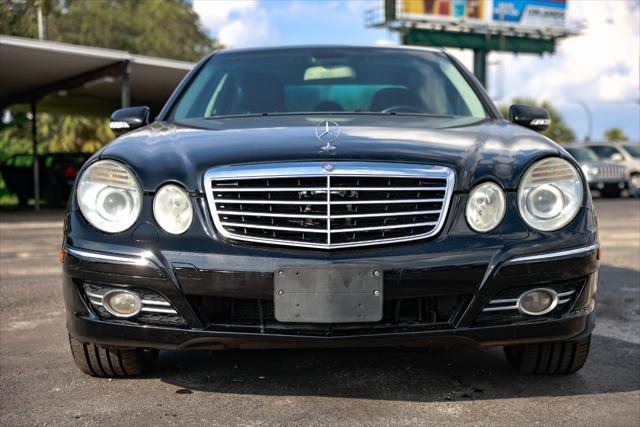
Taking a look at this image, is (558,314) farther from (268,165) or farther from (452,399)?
(268,165)

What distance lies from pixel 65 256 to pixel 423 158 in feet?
4.65

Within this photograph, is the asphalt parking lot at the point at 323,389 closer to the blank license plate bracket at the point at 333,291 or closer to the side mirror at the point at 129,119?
the blank license plate bracket at the point at 333,291

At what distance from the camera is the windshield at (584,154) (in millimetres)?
23473

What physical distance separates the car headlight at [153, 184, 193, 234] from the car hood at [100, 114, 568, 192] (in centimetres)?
4

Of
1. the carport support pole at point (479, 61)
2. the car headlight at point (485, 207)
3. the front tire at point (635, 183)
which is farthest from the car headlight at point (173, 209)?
the carport support pole at point (479, 61)

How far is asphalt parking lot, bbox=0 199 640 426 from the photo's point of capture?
113 inches

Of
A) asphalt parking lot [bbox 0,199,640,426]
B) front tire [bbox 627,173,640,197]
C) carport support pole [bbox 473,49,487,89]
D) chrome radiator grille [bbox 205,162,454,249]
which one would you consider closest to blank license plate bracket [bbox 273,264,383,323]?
chrome radiator grille [bbox 205,162,454,249]

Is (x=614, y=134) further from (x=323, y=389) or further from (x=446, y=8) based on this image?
(x=323, y=389)

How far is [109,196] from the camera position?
2988 millimetres

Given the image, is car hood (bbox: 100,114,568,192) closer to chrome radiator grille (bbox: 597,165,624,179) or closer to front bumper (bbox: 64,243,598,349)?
front bumper (bbox: 64,243,598,349)

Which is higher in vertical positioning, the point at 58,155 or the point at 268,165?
the point at 268,165

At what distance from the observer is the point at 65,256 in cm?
302

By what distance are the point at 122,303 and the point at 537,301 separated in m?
1.55

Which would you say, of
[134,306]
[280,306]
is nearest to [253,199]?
[280,306]
